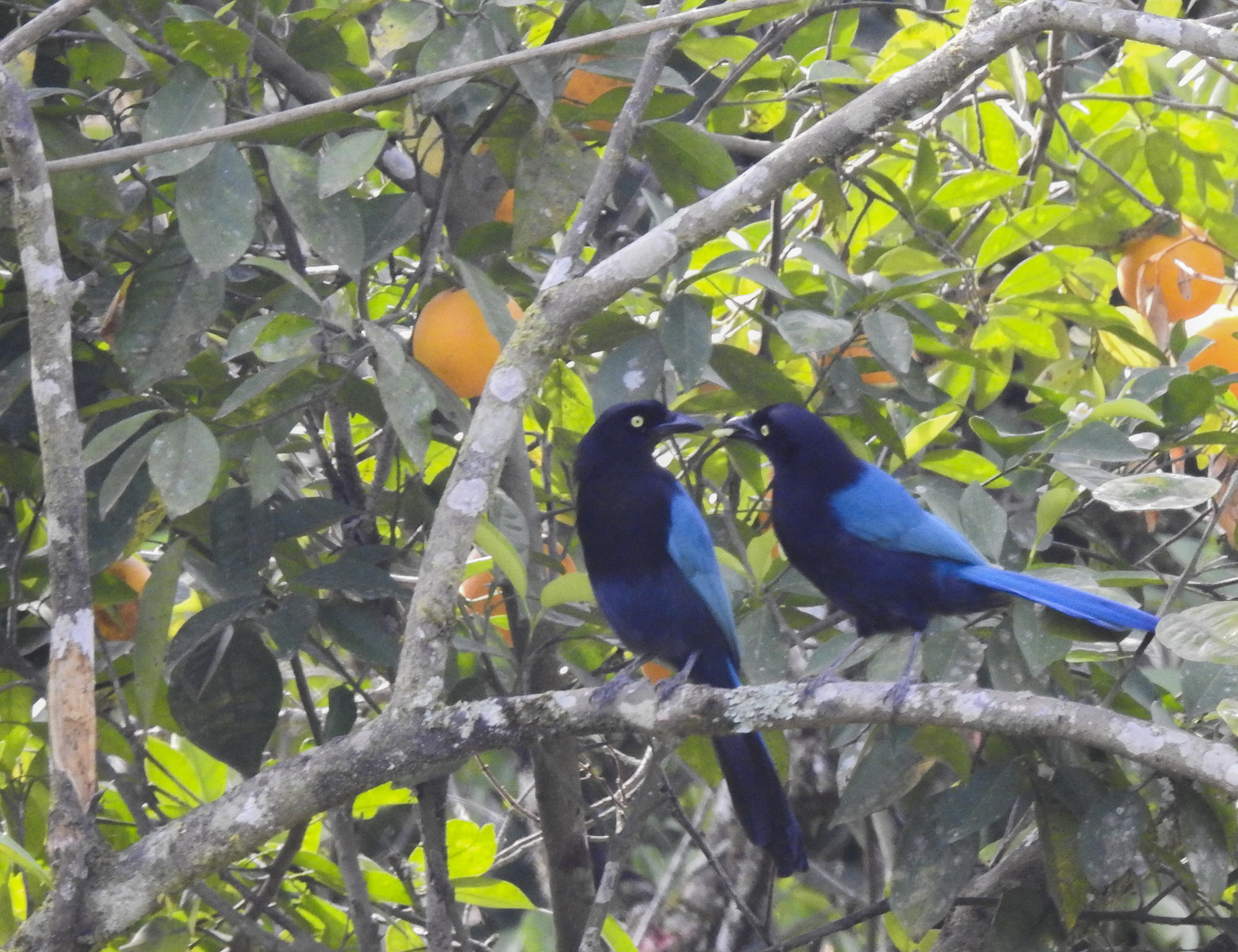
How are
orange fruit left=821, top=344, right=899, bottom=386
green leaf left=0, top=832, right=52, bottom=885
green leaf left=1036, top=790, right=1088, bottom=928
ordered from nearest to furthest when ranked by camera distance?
green leaf left=0, top=832, right=52, bottom=885 → green leaf left=1036, top=790, right=1088, bottom=928 → orange fruit left=821, top=344, right=899, bottom=386

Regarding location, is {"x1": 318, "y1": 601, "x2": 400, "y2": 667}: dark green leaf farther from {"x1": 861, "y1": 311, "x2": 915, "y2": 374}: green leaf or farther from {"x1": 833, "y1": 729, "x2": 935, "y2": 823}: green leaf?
{"x1": 861, "y1": 311, "x2": 915, "y2": 374}: green leaf

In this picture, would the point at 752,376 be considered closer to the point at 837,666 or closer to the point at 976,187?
the point at 837,666

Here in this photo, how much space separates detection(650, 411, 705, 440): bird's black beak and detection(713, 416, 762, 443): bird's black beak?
3.9 inches

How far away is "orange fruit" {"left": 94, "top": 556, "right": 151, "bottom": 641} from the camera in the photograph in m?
3.35

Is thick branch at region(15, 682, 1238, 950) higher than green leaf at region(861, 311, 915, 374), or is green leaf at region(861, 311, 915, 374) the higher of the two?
green leaf at region(861, 311, 915, 374)

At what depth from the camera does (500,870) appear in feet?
18.3

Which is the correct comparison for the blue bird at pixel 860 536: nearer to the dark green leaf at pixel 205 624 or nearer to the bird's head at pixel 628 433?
the bird's head at pixel 628 433

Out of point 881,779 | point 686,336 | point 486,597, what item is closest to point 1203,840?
point 881,779

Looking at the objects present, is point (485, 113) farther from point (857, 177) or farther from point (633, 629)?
point (633, 629)

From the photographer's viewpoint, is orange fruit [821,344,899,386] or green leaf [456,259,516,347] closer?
green leaf [456,259,516,347]

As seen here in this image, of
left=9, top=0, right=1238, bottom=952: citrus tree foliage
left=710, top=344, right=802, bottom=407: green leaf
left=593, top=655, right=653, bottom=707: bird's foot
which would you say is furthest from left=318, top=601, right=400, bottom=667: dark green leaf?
left=710, top=344, right=802, bottom=407: green leaf

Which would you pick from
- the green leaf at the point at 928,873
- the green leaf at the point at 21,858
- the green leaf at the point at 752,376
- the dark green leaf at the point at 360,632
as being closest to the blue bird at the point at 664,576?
the green leaf at the point at 752,376

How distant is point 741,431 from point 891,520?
44cm

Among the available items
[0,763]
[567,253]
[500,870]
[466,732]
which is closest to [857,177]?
[567,253]
